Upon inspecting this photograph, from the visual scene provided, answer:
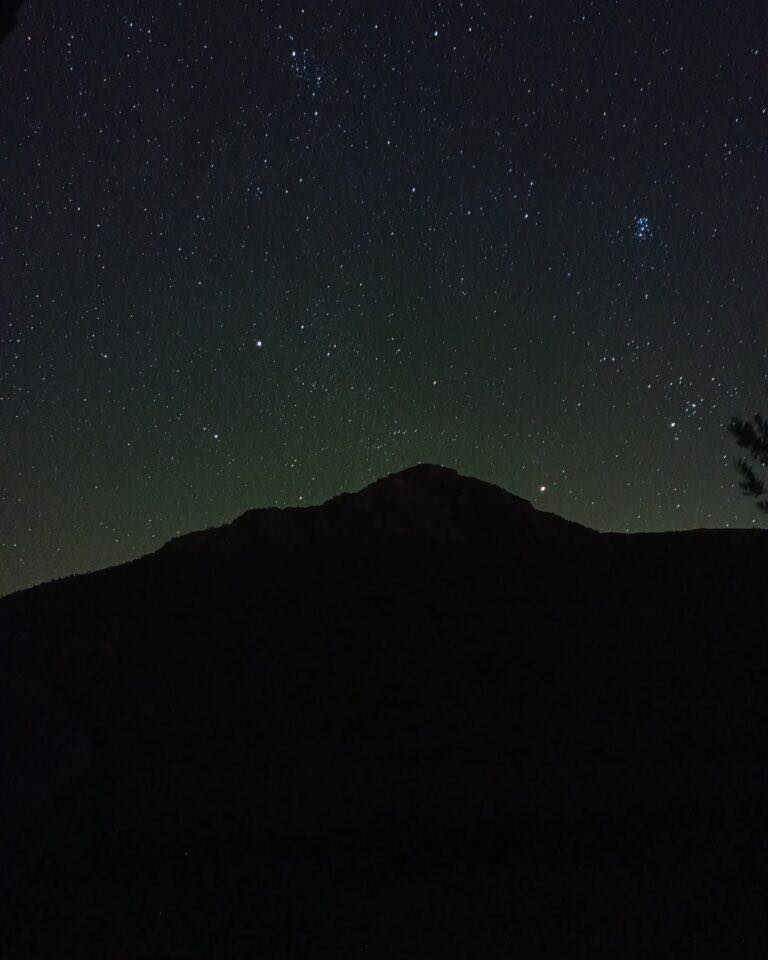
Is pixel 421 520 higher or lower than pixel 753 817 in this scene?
higher

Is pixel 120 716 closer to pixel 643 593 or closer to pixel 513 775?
pixel 513 775

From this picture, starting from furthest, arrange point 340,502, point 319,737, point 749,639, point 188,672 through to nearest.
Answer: point 340,502, point 749,639, point 188,672, point 319,737

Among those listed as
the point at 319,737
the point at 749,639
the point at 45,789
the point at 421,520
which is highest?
the point at 421,520

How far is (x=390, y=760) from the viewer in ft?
21.2

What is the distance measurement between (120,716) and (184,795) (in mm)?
3709

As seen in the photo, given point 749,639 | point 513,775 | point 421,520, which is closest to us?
point 513,775

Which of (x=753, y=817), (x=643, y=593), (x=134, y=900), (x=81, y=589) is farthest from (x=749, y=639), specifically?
(x=81, y=589)

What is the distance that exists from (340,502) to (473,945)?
14.3 m

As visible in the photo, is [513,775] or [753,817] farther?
[513,775]

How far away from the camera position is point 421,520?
54.1ft

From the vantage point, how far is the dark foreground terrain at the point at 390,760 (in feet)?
12.2

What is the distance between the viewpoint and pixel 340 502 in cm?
1756

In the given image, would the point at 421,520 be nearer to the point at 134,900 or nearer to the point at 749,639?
the point at 749,639

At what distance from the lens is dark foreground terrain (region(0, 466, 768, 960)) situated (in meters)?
3.71
